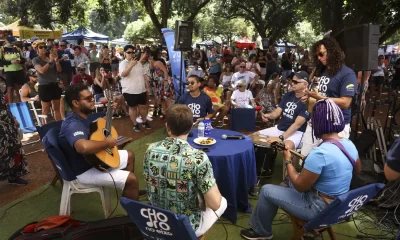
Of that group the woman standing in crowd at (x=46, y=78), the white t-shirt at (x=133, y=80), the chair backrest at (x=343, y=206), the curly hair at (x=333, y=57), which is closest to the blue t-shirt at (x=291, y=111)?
the curly hair at (x=333, y=57)

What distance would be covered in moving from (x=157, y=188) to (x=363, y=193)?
4.53ft

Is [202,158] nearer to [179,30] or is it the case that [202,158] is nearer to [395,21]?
[179,30]

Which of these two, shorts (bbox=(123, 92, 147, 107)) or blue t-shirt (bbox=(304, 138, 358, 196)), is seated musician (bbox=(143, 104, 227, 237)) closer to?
blue t-shirt (bbox=(304, 138, 358, 196))

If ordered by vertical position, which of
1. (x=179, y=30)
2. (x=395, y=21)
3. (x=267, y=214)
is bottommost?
(x=267, y=214)

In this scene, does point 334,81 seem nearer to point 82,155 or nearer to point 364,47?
point 364,47

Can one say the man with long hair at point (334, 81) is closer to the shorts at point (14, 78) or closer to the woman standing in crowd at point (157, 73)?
the woman standing in crowd at point (157, 73)

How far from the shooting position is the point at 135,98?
5.97 metres

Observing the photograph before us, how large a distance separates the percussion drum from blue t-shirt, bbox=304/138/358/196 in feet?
4.92

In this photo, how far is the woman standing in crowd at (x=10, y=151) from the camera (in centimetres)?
365

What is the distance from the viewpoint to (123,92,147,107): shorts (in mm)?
5945

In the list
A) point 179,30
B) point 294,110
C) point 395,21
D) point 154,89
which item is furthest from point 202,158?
point 395,21

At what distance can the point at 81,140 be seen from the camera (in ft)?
8.71

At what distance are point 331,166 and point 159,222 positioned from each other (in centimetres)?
122

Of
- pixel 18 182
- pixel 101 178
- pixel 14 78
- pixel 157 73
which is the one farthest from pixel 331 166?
pixel 14 78
